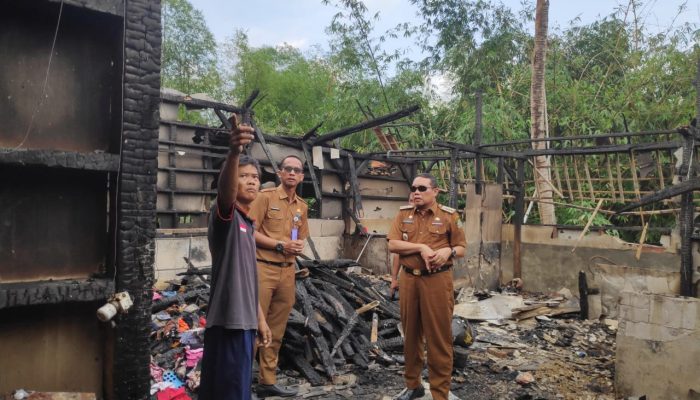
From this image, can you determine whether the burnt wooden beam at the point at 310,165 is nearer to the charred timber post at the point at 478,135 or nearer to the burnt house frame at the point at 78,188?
the charred timber post at the point at 478,135

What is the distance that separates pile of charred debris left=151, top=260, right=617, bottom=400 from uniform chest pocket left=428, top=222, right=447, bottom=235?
1668 millimetres

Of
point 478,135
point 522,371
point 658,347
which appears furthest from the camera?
point 478,135

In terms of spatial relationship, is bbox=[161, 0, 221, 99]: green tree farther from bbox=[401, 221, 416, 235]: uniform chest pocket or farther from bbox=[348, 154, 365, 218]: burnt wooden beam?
bbox=[401, 221, 416, 235]: uniform chest pocket

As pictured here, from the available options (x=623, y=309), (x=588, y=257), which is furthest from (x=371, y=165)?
(x=623, y=309)

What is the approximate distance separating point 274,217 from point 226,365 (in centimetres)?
229

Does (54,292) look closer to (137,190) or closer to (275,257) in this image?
(137,190)

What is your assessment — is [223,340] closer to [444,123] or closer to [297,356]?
[297,356]

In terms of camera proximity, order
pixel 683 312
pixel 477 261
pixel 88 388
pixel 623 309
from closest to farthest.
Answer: pixel 88 388 → pixel 683 312 → pixel 623 309 → pixel 477 261

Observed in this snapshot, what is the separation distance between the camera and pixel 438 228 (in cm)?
507

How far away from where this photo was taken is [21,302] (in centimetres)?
267

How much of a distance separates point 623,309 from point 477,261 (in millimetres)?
5514

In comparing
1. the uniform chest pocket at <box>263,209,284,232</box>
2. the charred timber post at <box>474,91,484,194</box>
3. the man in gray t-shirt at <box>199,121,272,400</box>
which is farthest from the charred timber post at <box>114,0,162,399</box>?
the charred timber post at <box>474,91,484,194</box>

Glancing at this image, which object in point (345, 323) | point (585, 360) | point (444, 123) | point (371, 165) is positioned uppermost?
point (444, 123)

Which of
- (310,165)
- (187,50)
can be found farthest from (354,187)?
(187,50)
